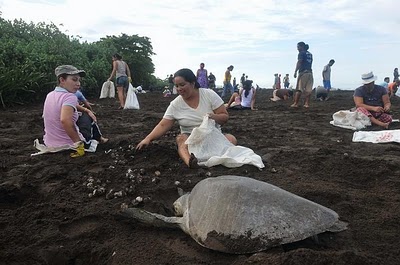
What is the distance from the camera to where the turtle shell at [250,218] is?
5.75 ft

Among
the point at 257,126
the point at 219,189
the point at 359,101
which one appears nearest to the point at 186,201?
the point at 219,189

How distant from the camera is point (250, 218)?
1.81m

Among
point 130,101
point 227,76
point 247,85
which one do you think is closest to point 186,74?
point 247,85

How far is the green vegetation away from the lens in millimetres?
9430

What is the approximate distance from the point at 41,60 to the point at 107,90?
2.14 meters

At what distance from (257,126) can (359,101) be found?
5.28 feet

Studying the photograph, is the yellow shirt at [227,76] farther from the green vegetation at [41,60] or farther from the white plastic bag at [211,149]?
the white plastic bag at [211,149]

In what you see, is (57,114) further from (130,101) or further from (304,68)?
(304,68)

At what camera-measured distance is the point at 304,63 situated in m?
8.74

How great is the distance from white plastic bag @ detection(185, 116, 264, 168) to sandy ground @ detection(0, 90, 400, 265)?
9cm

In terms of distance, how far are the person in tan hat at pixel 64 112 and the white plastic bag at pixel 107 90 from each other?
800 cm

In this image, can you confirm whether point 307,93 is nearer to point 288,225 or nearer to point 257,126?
point 257,126

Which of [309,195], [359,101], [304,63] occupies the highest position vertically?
[304,63]

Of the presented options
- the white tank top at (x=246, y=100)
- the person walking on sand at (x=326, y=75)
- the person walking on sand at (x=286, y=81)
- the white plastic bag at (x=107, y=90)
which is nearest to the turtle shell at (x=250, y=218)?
the white tank top at (x=246, y=100)
